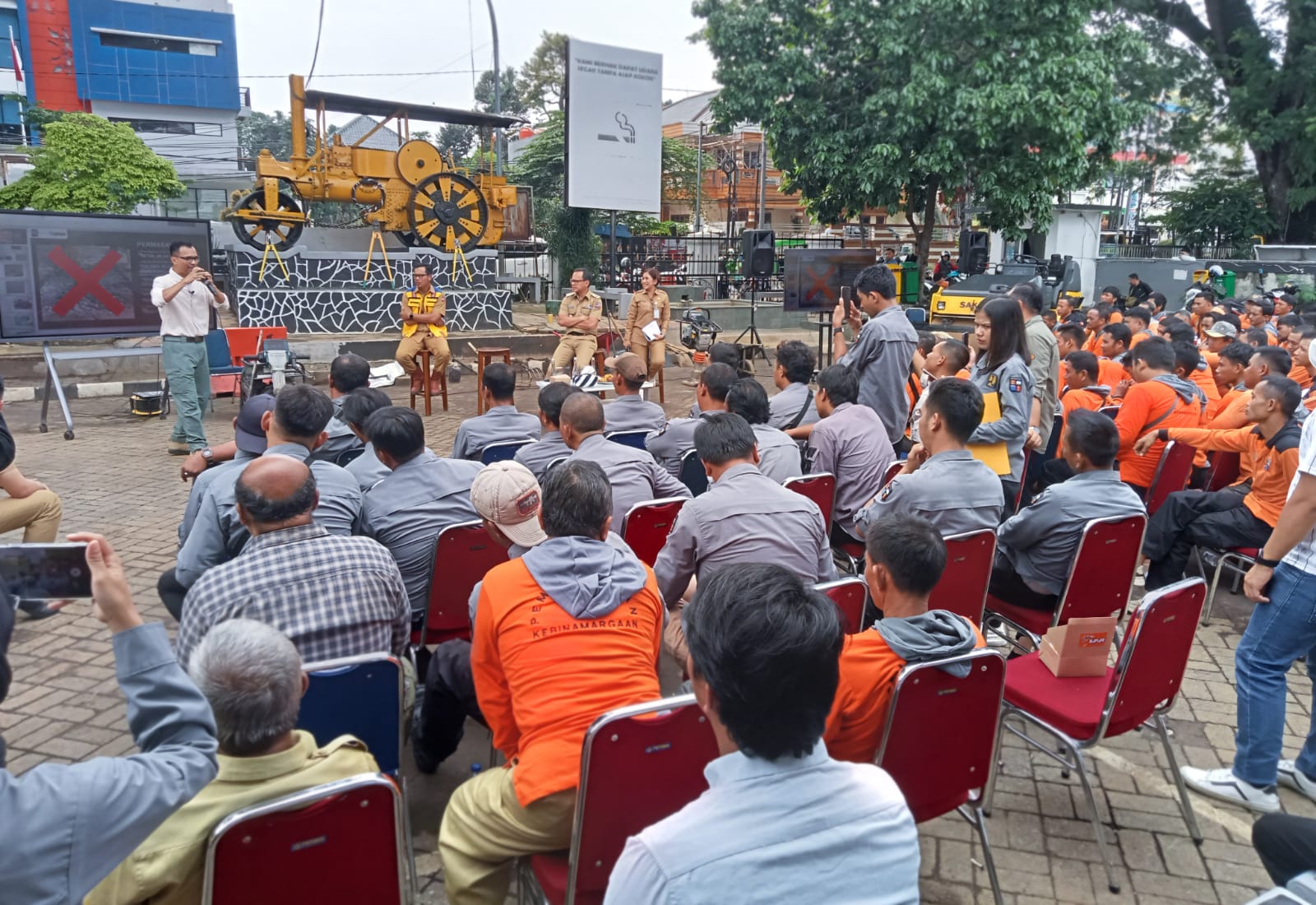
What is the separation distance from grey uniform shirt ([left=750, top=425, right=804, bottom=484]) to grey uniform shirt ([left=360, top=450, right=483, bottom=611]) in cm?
149

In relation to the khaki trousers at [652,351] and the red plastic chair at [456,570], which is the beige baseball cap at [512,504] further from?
the khaki trousers at [652,351]

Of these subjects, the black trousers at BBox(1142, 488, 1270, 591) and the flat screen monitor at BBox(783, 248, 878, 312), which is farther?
the flat screen monitor at BBox(783, 248, 878, 312)

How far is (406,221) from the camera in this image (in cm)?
1502

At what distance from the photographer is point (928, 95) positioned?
1401cm

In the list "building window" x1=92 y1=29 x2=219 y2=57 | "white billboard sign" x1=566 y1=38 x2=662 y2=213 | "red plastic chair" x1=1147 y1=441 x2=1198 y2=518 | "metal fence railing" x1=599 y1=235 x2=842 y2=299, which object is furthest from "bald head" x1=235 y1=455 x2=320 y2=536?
"building window" x1=92 y1=29 x2=219 y2=57

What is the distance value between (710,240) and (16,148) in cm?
2637

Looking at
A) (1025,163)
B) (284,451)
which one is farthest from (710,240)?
(284,451)

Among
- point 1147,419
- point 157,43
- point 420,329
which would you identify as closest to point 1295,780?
point 1147,419

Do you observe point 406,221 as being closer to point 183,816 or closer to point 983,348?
point 983,348

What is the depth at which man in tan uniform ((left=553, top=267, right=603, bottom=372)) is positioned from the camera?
1034 centimetres

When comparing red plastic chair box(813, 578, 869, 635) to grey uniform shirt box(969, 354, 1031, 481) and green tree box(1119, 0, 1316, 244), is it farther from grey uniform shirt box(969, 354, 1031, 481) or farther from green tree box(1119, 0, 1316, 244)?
green tree box(1119, 0, 1316, 244)

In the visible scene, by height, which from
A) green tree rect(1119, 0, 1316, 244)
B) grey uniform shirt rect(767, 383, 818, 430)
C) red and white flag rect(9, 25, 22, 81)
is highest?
red and white flag rect(9, 25, 22, 81)

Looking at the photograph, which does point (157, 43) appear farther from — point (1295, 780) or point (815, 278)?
point (1295, 780)

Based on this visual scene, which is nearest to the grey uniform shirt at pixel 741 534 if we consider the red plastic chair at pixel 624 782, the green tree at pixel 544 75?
the red plastic chair at pixel 624 782
